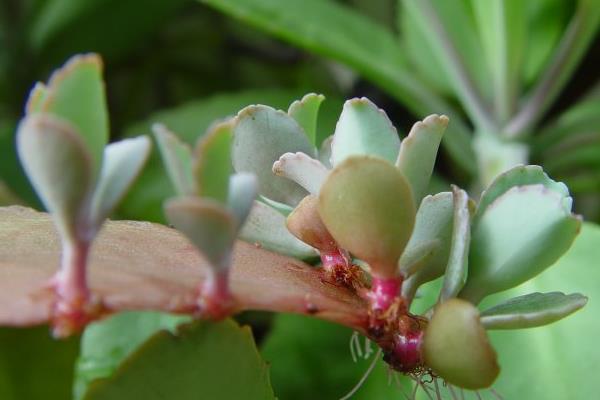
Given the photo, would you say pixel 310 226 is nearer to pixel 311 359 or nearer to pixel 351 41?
pixel 311 359

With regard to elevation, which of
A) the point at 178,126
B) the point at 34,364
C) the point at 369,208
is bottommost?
the point at 34,364

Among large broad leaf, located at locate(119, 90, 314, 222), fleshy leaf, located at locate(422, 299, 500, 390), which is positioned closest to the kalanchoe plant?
fleshy leaf, located at locate(422, 299, 500, 390)

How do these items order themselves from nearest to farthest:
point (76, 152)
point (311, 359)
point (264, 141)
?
point (76, 152)
point (264, 141)
point (311, 359)

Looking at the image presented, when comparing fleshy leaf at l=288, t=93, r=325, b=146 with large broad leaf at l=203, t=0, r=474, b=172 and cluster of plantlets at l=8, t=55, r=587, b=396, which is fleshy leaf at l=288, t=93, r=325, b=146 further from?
large broad leaf at l=203, t=0, r=474, b=172

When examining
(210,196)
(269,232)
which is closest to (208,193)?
(210,196)

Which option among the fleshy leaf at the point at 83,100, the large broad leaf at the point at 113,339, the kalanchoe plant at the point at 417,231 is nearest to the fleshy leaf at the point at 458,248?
the kalanchoe plant at the point at 417,231

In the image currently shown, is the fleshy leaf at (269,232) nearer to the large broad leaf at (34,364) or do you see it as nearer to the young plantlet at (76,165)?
the young plantlet at (76,165)

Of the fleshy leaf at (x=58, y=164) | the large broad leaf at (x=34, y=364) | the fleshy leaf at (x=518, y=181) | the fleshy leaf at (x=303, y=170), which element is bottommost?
the large broad leaf at (x=34, y=364)

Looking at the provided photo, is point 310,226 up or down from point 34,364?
up
